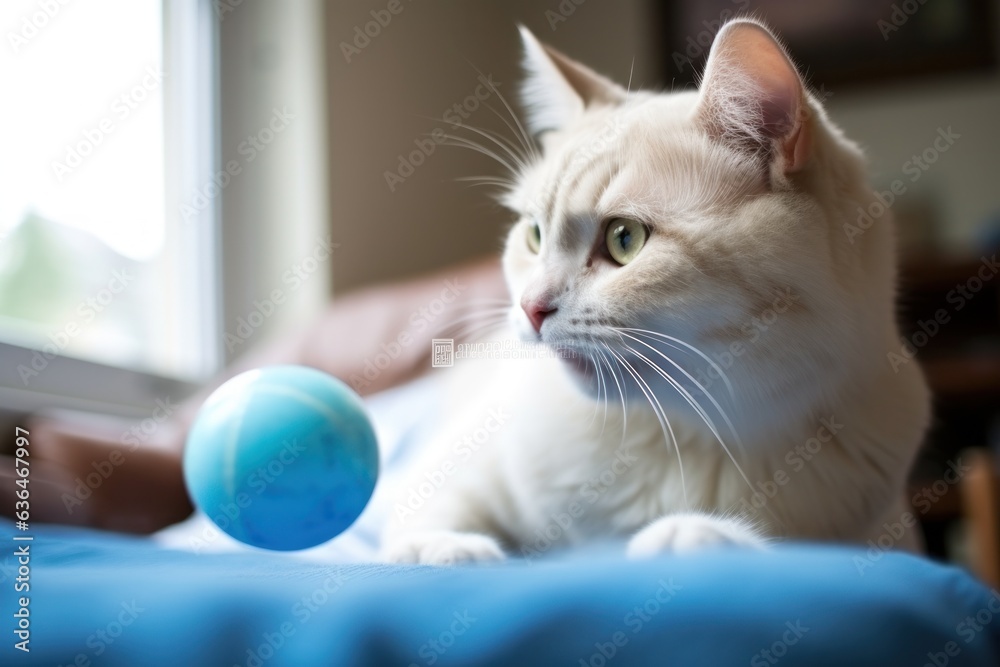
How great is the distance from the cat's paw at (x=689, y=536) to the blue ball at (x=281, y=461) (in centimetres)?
31

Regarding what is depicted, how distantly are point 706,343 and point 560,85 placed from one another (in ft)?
1.60

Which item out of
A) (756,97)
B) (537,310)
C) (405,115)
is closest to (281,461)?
(537,310)

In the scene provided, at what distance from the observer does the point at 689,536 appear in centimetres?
68

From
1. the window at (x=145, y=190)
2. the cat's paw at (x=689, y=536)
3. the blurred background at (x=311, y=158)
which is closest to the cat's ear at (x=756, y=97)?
the cat's paw at (x=689, y=536)

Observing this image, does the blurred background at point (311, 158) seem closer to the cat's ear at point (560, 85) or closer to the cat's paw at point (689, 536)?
the cat's ear at point (560, 85)

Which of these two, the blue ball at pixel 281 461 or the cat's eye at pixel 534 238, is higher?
the cat's eye at pixel 534 238

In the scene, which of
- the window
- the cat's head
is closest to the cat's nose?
the cat's head

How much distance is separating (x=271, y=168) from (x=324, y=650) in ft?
7.26

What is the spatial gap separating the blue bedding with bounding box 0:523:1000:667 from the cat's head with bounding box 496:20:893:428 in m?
0.25

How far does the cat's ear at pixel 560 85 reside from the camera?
1067mm

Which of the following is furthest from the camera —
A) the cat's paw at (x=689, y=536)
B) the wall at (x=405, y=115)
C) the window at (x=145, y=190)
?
the wall at (x=405, y=115)

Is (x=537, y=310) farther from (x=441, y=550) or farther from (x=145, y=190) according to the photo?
(x=145, y=190)

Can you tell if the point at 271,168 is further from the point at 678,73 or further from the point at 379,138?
the point at 678,73

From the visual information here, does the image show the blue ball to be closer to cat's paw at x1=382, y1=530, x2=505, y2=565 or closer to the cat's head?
cat's paw at x1=382, y1=530, x2=505, y2=565
